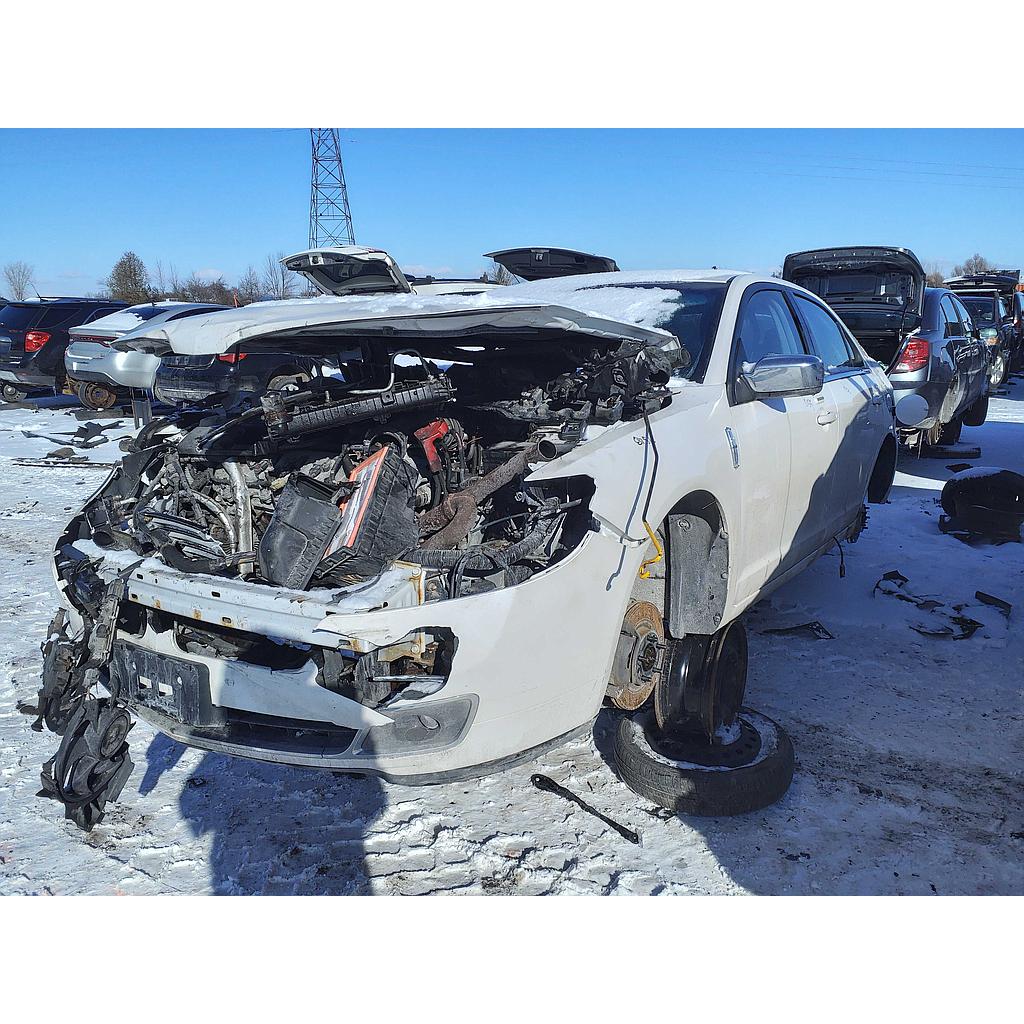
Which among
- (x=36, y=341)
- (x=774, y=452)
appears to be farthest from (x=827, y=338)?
(x=36, y=341)

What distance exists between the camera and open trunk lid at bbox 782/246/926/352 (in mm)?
8133

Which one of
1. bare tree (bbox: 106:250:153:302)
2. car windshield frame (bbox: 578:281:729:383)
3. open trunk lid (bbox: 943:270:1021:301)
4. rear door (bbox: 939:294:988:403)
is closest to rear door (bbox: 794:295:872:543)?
car windshield frame (bbox: 578:281:729:383)

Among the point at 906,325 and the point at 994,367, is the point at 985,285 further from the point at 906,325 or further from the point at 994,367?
the point at 906,325

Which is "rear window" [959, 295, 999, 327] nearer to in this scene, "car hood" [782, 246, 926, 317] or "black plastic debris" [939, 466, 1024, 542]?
"car hood" [782, 246, 926, 317]

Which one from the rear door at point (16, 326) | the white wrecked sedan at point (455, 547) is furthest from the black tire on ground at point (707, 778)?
the rear door at point (16, 326)

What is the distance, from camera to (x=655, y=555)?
270 cm

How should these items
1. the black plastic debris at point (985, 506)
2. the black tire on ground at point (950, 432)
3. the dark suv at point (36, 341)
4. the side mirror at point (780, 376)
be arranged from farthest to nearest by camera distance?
the dark suv at point (36, 341), the black tire on ground at point (950, 432), the black plastic debris at point (985, 506), the side mirror at point (780, 376)

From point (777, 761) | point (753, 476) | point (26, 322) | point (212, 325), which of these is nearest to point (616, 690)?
point (777, 761)

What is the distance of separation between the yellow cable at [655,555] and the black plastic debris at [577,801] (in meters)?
0.82

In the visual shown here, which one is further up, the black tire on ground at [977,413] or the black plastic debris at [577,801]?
the black tire on ground at [977,413]

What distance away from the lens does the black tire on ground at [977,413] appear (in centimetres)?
1023

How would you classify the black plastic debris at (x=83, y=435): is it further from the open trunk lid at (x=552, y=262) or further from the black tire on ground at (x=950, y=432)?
the black tire on ground at (x=950, y=432)

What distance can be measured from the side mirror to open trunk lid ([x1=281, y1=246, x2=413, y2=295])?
1.67 metres

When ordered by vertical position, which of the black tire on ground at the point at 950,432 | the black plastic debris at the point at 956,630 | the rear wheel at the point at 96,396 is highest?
the black tire on ground at the point at 950,432
